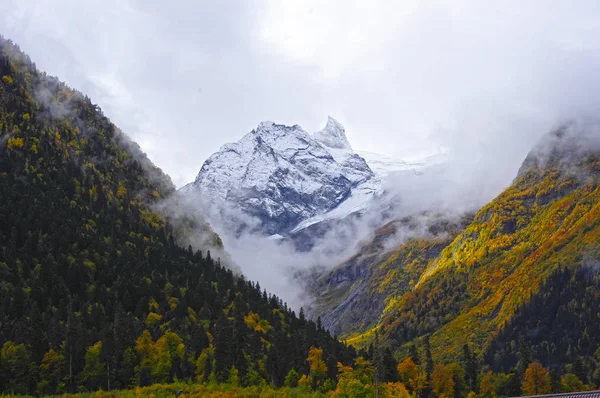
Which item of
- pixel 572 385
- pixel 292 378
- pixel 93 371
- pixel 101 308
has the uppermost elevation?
pixel 101 308

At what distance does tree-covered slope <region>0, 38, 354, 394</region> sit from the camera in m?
114

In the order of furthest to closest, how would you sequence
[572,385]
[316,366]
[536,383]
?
1. [572,385]
2. [536,383]
3. [316,366]

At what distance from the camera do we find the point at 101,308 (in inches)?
5674

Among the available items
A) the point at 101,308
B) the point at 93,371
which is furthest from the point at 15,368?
the point at 101,308

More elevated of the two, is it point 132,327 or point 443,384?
point 132,327

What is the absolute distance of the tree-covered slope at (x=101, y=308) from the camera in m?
114

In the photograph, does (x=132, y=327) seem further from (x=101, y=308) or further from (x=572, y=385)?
(x=572, y=385)

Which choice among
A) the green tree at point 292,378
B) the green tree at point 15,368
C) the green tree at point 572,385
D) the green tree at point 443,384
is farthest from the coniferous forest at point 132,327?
the green tree at point 572,385

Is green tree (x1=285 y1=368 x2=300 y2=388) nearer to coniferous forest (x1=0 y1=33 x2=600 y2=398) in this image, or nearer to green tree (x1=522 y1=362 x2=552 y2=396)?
coniferous forest (x1=0 y1=33 x2=600 y2=398)

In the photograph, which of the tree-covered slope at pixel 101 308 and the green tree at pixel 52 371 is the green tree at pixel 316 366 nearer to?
the tree-covered slope at pixel 101 308

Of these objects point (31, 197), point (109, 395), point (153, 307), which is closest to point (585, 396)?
point (109, 395)

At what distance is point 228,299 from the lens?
186 metres

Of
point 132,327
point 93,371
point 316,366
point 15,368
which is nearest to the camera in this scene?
point 15,368

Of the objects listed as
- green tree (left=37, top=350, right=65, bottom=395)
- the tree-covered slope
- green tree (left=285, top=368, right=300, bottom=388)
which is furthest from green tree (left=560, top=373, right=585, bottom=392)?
green tree (left=37, top=350, right=65, bottom=395)
